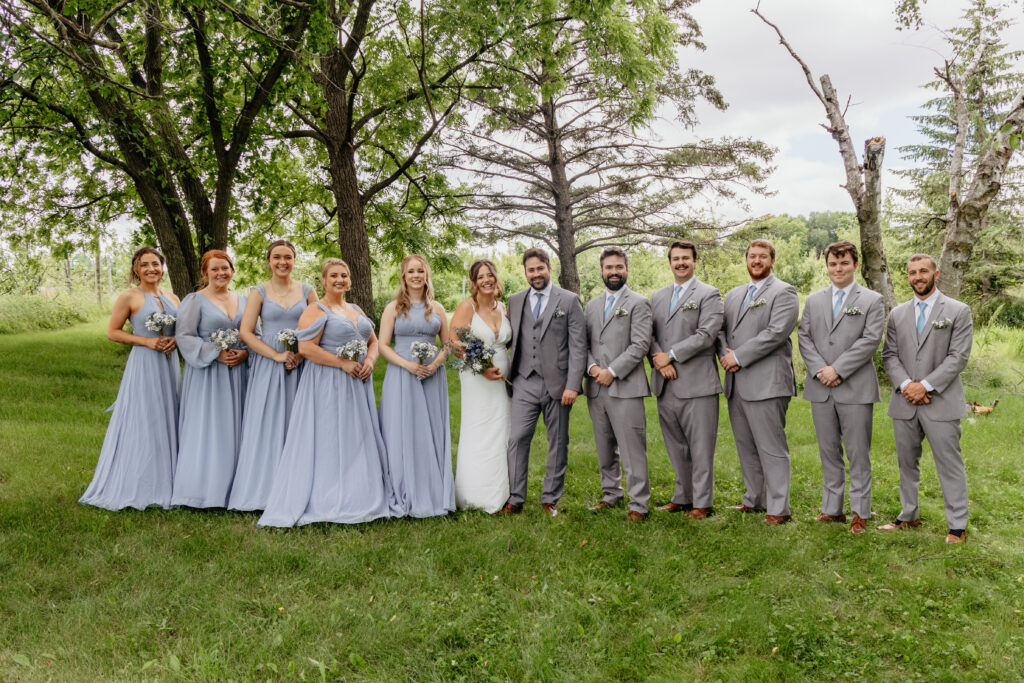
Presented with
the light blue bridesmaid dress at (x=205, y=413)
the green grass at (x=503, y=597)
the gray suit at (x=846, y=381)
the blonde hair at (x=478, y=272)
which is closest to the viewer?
the green grass at (x=503, y=597)

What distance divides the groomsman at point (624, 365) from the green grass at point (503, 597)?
459 millimetres

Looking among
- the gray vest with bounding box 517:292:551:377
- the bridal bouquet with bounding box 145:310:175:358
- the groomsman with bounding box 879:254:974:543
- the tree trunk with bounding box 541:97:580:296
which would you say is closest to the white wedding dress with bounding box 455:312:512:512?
the gray vest with bounding box 517:292:551:377

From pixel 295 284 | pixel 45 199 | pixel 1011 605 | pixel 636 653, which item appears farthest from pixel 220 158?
pixel 1011 605

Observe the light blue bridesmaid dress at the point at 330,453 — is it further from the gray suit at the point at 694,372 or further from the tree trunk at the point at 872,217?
the tree trunk at the point at 872,217

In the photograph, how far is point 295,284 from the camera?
6461 millimetres

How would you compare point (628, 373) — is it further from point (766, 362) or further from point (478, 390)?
point (478, 390)

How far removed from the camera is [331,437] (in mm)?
5969

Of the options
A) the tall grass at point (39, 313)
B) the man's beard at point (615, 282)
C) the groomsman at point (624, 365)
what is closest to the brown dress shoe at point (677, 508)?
the groomsman at point (624, 365)

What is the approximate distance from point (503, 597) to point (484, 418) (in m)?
2.07

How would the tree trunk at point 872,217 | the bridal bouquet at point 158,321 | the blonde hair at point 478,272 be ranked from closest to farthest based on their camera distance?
the blonde hair at point 478,272, the bridal bouquet at point 158,321, the tree trunk at point 872,217

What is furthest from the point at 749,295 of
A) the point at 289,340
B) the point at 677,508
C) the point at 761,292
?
the point at 289,340

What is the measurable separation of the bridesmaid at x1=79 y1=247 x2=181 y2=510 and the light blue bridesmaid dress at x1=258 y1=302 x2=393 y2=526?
1.25m

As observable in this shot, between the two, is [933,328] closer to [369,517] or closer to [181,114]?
[369,517]

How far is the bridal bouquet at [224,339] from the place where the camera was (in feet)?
20.3
